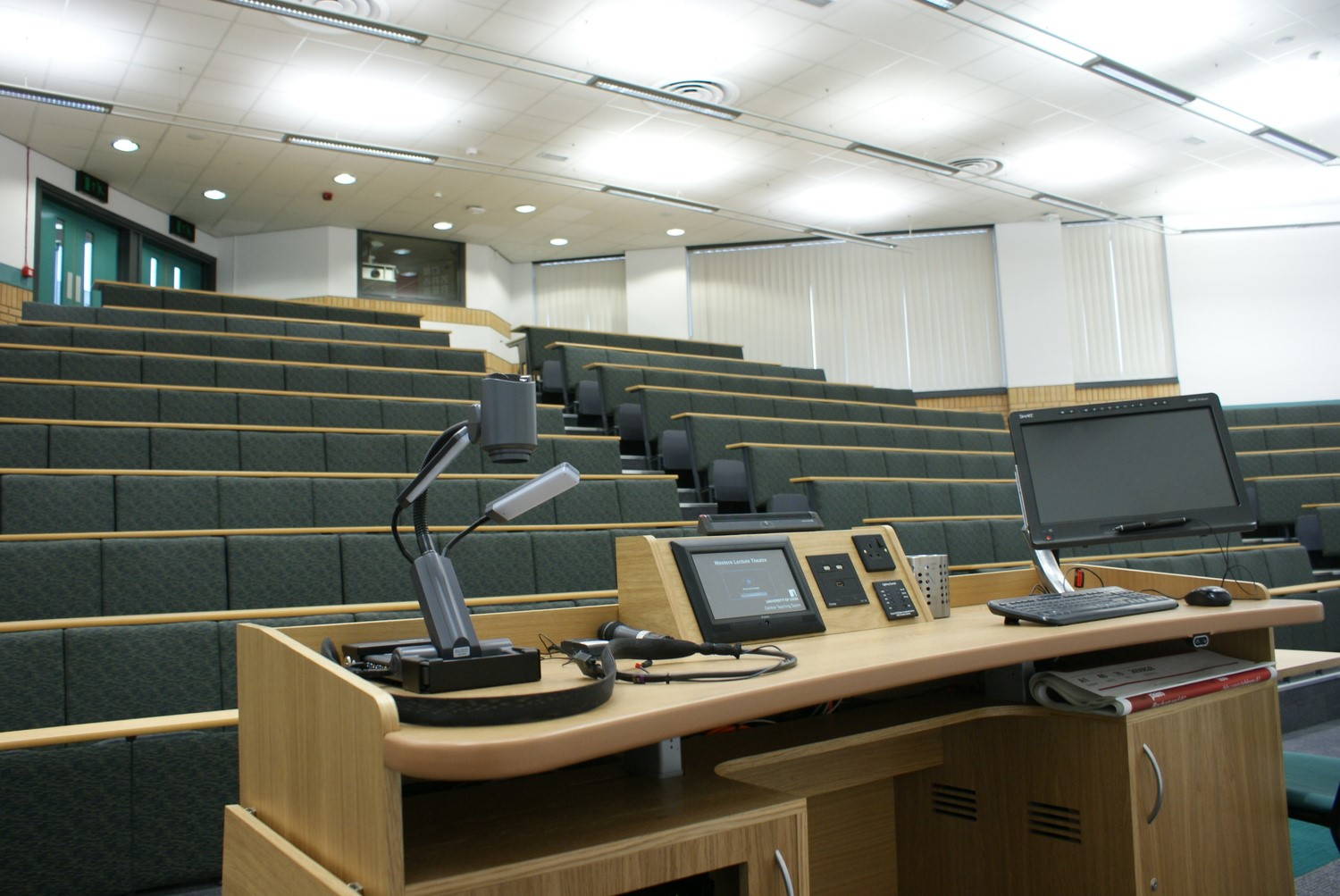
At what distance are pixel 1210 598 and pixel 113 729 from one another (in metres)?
1.03

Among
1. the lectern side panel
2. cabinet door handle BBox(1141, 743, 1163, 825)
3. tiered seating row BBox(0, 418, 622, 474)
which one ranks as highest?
tiered seating row BBox(0, 418, 622, 474)

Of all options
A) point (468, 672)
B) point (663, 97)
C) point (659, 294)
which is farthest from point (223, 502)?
point (659, 294)

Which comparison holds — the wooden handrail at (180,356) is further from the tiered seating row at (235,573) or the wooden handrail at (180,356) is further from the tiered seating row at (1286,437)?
the tiered seating row at (1286,437)

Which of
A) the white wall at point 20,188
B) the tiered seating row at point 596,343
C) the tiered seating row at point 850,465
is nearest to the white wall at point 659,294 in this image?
the tiered seating row at point 596,343

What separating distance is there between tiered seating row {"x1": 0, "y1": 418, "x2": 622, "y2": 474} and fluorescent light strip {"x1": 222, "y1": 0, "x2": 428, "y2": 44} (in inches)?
47.5

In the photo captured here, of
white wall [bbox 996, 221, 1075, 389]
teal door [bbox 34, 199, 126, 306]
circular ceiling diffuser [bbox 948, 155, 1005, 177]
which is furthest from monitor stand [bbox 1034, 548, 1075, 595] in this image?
white wall [bbox 996, 221, 1075, 389]

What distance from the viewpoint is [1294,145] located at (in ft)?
11.7

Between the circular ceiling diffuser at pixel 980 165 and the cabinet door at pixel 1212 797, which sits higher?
the circular ceiling diffuser at pixel 980 165

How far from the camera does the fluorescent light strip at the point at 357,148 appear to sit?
3.38 m

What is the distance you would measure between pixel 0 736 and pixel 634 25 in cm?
246

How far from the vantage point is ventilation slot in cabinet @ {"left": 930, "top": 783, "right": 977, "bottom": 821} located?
861mm

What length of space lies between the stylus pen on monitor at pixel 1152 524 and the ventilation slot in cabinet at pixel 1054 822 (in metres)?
0.27

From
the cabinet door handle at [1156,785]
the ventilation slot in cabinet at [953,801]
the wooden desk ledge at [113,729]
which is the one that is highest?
the wooden desk ledge at [113,729]

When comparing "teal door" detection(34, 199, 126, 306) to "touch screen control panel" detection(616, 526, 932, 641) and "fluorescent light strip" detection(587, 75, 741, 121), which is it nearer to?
"fluorescent light strip" detection(587, 75, 741, 121)
